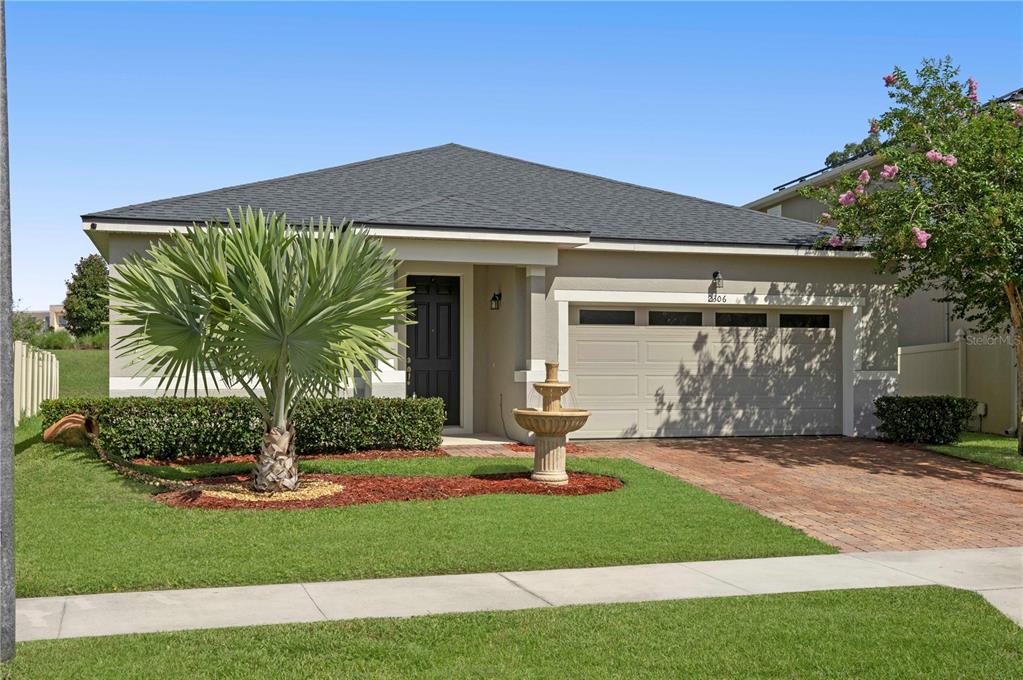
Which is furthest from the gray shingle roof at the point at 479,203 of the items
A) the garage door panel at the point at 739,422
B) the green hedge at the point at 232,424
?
the garage door panel at the point at 739,422

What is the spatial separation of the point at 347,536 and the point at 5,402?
13.3ft

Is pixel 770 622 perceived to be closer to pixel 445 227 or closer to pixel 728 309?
pixel 445 227

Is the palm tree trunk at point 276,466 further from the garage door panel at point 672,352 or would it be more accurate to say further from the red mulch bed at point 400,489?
the garage door panel at point 672,352

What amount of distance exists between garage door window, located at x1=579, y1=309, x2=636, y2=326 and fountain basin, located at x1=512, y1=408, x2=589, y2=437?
4.89 metres

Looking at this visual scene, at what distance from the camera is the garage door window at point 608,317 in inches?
660

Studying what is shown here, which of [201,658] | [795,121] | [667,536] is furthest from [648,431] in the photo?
[201,658]

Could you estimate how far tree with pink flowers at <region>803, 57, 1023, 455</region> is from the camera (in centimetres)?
1384

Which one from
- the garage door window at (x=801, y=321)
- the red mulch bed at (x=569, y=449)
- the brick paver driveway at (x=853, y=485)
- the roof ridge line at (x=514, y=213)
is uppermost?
the roof ridge line at (x=514, y=213)

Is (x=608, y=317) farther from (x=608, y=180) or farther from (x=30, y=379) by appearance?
(x=30, y=379)

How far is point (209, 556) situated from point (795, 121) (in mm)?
13891

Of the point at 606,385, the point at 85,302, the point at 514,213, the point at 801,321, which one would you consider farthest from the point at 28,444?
the point at 85,302

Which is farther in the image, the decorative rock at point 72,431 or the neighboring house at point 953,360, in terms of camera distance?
the neighboring house at point 953,360

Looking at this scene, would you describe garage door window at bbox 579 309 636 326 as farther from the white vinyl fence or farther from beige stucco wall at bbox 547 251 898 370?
the white vinyl fence

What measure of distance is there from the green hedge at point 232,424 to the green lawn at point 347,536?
1.81 meters
